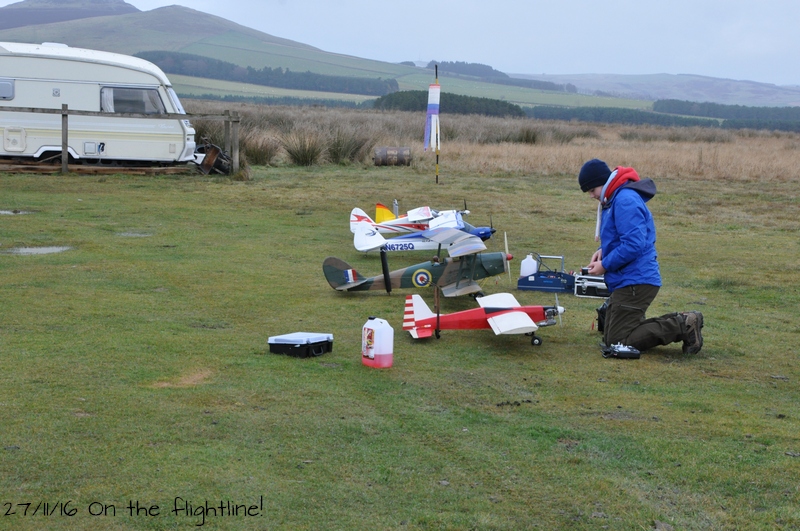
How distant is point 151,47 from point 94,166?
5263 inches

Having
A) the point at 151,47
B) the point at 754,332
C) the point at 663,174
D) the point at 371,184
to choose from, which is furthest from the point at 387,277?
the point at 151,47

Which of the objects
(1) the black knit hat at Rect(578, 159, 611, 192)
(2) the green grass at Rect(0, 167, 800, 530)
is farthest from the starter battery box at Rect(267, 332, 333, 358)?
(1) the black knit hat at Rect(578, 159, 611, 192)

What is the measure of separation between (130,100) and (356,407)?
50.9ft

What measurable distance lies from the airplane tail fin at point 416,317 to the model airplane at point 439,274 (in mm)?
1363

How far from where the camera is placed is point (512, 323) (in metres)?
6.69

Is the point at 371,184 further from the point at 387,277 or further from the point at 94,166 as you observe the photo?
the point at 387,277

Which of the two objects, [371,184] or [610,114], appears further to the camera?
[610,114]

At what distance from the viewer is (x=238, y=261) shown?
1030 centimetres

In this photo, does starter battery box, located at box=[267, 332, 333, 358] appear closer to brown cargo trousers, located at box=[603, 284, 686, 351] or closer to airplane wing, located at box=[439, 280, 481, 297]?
airplane wing, located at box=[439, 280, 481, 297]

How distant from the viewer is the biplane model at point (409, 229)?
10227 mm

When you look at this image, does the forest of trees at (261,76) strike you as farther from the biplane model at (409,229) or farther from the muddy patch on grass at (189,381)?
the muddy patch on grass at (189,381)

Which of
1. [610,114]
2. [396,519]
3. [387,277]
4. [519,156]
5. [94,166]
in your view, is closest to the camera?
[396,519]

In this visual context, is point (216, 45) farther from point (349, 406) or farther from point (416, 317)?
point (349, 406)

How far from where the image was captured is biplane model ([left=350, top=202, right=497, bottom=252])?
33.6ft
